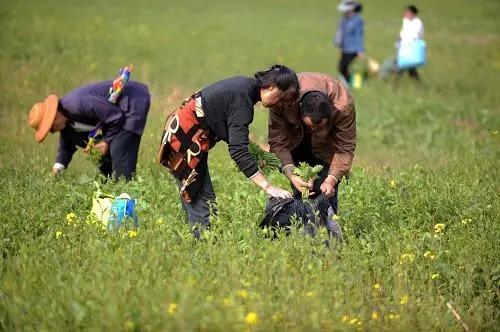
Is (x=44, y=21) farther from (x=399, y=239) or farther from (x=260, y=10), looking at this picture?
(x=399, y=239)

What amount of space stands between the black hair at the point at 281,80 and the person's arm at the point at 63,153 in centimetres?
333

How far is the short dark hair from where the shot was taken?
6.40 m

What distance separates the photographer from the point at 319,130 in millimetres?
6750

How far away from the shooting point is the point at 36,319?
5.08 metres

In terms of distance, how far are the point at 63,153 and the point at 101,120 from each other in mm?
722

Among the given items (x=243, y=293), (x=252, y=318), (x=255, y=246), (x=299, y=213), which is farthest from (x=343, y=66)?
(x=252, y=318)

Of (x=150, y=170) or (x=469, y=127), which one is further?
(x=469, y=127)

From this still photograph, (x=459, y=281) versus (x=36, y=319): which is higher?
(x=36, y=319)

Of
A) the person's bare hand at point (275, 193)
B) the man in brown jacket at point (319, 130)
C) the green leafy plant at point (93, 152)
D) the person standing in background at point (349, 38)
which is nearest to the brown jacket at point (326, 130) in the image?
Answer: the man in brown jacket at point (319, 130)

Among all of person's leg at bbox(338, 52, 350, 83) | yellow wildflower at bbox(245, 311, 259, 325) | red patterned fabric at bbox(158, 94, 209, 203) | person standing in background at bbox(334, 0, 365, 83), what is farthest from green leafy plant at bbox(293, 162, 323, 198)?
person's leg at bbox(338, 52, 350, 83)

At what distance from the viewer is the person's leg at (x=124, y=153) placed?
884 cm

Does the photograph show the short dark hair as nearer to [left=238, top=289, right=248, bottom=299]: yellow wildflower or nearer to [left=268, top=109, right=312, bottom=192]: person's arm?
[left=268, top=109, right=312, bottom=192]: person's arm

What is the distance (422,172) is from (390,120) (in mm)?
6173

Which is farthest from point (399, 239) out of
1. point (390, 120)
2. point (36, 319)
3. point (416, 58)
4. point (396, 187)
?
point (416, 58)
